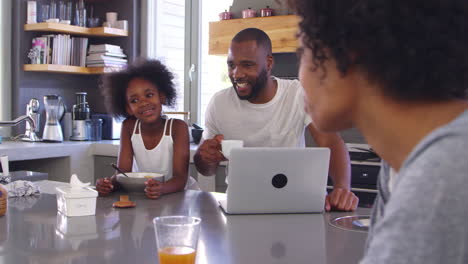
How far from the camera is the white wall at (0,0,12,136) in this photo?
4.18 m

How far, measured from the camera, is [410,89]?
0.60 meters

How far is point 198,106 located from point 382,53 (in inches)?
154

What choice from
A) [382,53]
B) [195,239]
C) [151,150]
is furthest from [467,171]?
A: [151,150]

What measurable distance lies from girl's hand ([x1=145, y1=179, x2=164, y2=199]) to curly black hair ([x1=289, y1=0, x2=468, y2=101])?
1.37 metres

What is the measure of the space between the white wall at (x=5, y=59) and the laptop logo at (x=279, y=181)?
3191 millimetres

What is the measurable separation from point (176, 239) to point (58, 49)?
3.55m

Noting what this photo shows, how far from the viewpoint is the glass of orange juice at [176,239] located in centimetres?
103

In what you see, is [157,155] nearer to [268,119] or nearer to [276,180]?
[268,119]

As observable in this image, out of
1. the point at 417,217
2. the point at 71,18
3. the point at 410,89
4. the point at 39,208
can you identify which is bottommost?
the point at 39,208

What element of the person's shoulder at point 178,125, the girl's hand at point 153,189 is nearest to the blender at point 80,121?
the person's shoulder at point 178,125

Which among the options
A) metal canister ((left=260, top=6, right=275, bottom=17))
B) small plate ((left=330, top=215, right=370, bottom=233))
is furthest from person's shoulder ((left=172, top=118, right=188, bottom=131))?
metal canister ((left=260, top=6, right=275, bottom=17))

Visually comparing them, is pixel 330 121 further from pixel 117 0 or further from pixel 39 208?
pixel 117 0

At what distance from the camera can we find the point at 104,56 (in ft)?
14.3

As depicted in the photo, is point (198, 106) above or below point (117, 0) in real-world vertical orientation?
below
